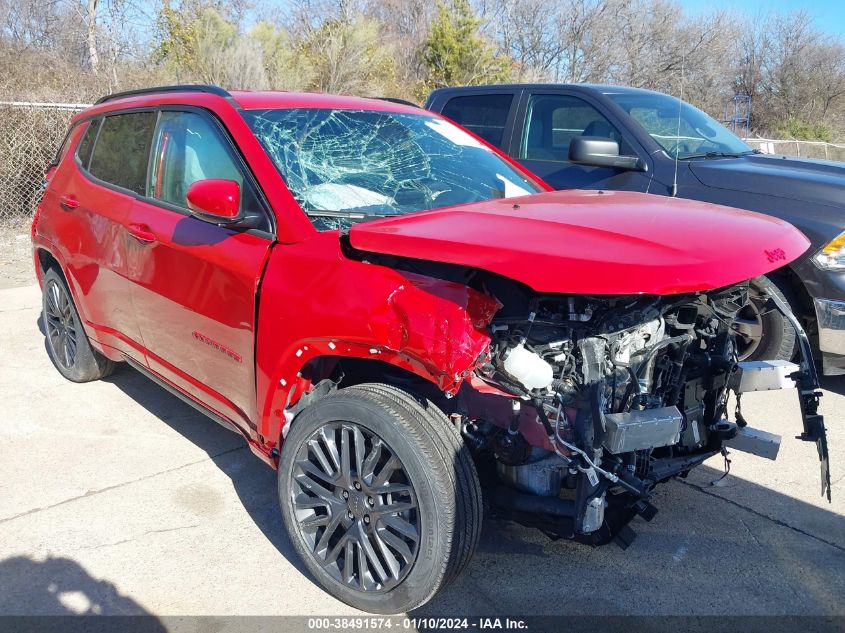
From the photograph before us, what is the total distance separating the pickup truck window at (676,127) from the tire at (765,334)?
1276mm

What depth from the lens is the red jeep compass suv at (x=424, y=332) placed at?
2430 millimetres

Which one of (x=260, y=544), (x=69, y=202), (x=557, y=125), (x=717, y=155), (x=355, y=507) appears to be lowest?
(x=260, y=544)

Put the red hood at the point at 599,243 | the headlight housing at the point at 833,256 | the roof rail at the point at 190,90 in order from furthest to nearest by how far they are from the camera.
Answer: the headlight housing at the point at 833,256 < the roof rail at the point at 190,90 < the red hood at the point at 599,243

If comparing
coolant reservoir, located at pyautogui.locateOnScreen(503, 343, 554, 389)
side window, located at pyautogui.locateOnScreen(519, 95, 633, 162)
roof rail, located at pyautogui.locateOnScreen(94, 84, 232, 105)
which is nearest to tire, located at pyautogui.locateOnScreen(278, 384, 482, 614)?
coolant reservoir, located at pyautogui.locateOnScreen(503, 343, 554, 389)

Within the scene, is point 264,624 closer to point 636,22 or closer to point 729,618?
point 729,618

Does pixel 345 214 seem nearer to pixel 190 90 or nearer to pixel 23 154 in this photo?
pixel 190 90

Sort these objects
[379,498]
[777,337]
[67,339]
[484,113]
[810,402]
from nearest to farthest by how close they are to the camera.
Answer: [379,498] → [810,402] → [777,337] → [67,339] → [484,113]

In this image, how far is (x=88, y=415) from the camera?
4633 millimetres

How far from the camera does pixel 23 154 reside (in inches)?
407

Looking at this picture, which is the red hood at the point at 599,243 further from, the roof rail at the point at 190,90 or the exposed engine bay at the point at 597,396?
the roof rail at the point at 190,90

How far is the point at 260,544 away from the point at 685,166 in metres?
3.81

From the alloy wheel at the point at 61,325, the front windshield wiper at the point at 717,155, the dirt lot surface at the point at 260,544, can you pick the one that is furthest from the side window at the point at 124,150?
the front windshield wiper at the point at 717,155

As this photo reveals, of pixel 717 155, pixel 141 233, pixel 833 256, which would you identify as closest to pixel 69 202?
pixel 141 233

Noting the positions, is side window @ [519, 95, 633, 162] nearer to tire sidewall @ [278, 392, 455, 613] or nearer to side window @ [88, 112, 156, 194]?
side window @ [88, 112, 156, 194]
